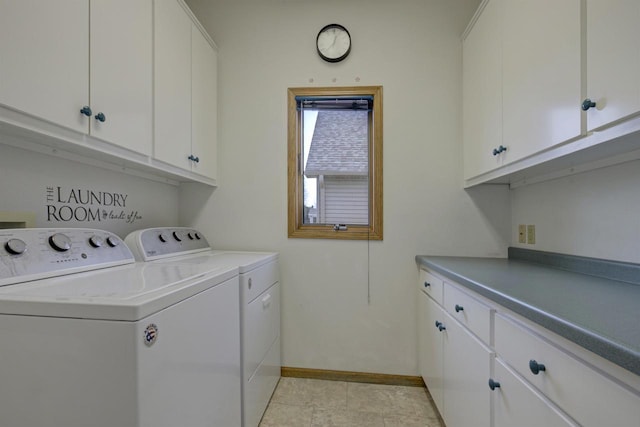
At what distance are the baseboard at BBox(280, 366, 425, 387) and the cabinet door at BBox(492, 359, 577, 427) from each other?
1.05 meters

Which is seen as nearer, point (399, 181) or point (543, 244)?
point (543, 244)

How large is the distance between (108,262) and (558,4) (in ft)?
6.49

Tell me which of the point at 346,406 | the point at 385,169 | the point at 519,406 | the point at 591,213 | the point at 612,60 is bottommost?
the point at 346,406

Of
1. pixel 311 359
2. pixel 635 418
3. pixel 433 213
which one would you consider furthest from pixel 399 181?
pixel 635 418

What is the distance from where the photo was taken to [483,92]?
5.19 ft

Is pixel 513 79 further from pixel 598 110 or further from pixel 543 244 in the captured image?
pixel 543 244

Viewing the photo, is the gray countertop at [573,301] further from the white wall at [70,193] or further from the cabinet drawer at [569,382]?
the white wall at [70,193]

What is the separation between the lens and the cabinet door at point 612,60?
74 cm

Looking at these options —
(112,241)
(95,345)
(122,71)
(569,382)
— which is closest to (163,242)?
(112,241)

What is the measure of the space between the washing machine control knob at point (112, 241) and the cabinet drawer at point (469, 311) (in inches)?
60.8

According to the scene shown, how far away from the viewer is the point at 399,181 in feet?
6.39

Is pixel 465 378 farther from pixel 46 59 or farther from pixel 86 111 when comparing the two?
pixel 46 59

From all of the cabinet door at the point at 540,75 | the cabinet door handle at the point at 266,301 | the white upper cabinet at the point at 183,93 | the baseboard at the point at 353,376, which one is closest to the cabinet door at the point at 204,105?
the white upper cabinet at the point at 183,93

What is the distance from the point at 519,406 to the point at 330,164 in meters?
1.69
